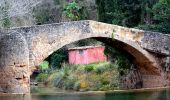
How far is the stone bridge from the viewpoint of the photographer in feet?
72.7

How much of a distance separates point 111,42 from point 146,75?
3074 mm

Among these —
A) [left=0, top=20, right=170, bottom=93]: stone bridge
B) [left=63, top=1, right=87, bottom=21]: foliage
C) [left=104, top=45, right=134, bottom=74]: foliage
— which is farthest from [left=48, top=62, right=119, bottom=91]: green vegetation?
[left=63, top=1, right=87, bottom=21]: foliage

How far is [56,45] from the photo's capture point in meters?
23.2

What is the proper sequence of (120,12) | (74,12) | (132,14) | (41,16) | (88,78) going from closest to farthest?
(88,78)
(120,12)
(132,14)
(74,12)
(41,16)

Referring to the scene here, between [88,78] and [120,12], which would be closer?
[88,78]

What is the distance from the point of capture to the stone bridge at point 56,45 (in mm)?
22156

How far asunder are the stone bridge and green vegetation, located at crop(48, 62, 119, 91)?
2.48 m

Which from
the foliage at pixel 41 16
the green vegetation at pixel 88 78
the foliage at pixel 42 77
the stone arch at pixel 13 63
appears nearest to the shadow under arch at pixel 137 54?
the green vegetation at pixel 88 78

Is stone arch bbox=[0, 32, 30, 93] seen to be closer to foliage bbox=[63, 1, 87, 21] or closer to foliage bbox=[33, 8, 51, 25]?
foliage bbox=[33, 8, 51, 25]

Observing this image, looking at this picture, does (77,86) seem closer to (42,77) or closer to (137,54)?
(137,54)

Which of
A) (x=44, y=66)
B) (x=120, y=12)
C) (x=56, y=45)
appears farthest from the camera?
(x=44, y=66)

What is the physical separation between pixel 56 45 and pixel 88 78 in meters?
7.43

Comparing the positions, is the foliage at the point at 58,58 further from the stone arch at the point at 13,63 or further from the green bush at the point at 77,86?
the stone arch at the point at 13,63

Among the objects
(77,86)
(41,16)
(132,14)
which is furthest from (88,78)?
(41,16)
